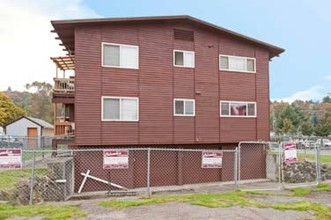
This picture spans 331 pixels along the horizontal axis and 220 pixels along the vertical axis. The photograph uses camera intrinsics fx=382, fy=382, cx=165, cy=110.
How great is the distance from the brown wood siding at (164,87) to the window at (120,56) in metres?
0.24

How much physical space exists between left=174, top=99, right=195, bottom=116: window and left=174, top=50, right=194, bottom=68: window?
1.83 m

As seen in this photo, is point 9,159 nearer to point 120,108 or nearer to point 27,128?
point 120,108

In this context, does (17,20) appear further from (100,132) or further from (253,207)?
(253,207)

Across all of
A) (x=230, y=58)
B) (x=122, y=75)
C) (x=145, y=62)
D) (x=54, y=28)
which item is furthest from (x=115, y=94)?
(x=230, y=58)

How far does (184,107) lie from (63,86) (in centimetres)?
724

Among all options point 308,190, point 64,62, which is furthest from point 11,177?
point 308,190

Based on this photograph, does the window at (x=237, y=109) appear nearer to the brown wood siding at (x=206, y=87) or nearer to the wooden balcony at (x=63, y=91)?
the brown wood siding at (x=206, y=87)

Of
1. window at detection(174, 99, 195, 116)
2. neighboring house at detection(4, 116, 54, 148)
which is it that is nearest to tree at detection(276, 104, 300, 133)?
neighboring house at detection(4, 116, 54, 148)

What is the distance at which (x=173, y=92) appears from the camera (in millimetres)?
19094

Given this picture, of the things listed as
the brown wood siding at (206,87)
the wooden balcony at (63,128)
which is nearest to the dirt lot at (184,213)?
the brown wood siding at (206,87)

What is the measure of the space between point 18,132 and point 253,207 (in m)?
45.7

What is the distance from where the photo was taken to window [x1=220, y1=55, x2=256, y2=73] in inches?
811

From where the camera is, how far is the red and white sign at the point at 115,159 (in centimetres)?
1309

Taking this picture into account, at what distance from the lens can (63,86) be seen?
71.2 feet
